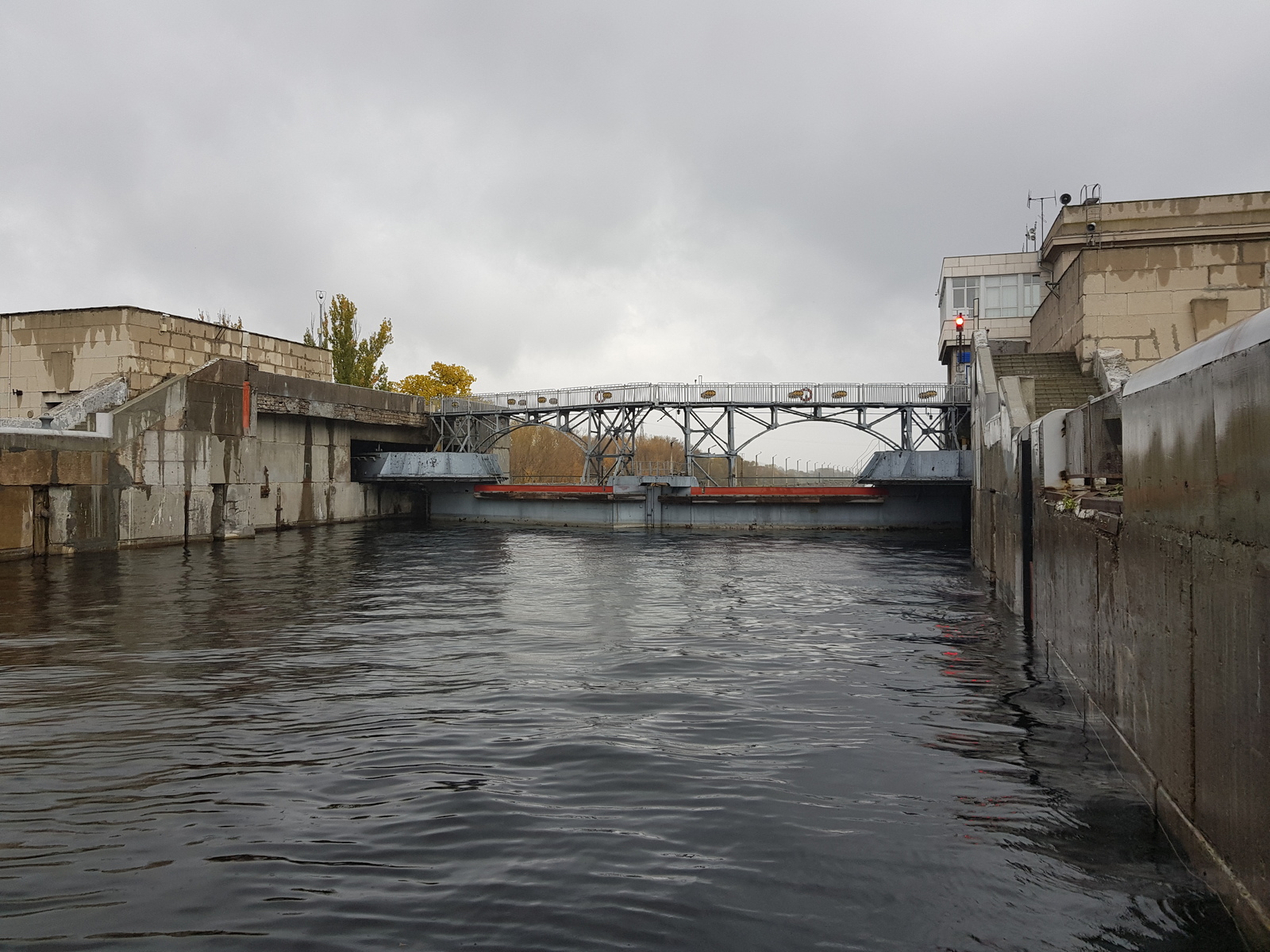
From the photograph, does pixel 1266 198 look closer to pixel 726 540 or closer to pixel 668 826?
pixel 726 540

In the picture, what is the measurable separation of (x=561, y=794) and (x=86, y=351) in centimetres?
2931

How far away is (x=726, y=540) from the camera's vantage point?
107 ft

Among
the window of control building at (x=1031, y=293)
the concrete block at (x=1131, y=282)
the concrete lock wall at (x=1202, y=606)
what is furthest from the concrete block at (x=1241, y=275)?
the concrete lock wall at (x=1202, y=606)

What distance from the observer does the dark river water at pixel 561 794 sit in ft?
15.2

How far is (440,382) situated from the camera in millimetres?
64688

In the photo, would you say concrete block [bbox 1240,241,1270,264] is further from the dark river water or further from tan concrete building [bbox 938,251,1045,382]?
tan concrete building [bbox 938,251,1045,382]

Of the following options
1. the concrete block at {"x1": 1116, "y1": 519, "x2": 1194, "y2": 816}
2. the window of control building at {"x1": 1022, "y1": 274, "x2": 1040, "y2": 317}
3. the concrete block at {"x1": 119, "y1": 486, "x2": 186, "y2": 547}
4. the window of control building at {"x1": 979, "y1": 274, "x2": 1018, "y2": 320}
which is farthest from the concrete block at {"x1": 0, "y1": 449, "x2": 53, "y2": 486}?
the window of control building at {"x1": 1022, "y1": 274, "x2": 1040, "y2": 317}

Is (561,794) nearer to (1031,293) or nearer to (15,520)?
(15,520)

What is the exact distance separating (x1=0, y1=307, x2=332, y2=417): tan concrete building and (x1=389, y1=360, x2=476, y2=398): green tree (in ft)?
110

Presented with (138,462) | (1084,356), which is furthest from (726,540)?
(138,462)

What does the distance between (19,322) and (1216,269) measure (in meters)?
37.3

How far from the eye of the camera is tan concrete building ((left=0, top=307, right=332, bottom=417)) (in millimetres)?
28031

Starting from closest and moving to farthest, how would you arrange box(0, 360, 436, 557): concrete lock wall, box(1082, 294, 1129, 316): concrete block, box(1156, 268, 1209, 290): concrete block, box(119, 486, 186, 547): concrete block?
1. box(1156, 268, 1209, 290): concrete block
2. box(1082, 294, 1129, 316): concrete block
3. box(0, 360, 436, 557): concrete lock wall
4. box(119, 486, 186, 547): concrete block

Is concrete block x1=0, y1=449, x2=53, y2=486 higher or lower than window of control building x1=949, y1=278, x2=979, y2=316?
lower
